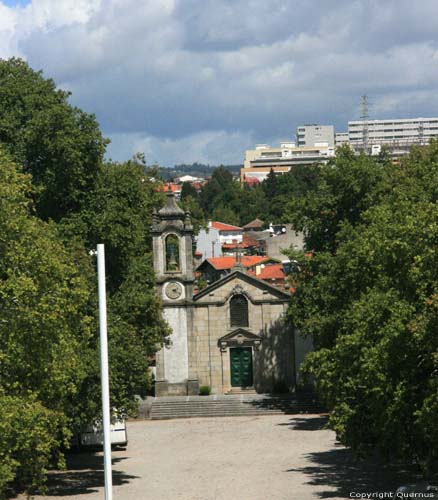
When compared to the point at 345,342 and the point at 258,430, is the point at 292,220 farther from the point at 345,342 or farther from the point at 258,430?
the point at 345,342

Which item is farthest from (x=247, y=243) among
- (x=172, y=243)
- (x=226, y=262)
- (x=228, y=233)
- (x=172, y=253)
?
(x=172, y=243)

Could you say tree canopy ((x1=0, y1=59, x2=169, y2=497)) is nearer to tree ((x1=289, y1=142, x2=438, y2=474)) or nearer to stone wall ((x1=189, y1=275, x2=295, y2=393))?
stone wall ((x1=189, y1=275, x2=295, y2=393))

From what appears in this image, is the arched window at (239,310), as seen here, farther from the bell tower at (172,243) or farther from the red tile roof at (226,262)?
the red tile roof at (226,262)

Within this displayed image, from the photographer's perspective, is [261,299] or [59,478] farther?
[261,299]

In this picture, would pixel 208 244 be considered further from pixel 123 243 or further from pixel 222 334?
pixel 123 243

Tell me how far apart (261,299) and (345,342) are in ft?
86.5

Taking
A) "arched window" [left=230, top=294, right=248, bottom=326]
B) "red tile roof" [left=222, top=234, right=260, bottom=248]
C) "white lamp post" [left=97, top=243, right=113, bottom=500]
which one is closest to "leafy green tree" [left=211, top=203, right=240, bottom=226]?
"red tile roof" [left=222, top=234, right=260, bottom=248]

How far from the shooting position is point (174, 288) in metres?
56.3

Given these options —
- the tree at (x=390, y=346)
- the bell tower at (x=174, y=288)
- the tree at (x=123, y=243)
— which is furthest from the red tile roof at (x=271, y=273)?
the tree at (x=390, y=346)

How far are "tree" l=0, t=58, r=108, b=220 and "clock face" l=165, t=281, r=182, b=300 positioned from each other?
1494cm

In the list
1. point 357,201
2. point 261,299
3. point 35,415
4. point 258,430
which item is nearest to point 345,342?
point 35,415

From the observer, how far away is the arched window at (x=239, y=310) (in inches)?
2242

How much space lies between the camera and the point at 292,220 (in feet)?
175

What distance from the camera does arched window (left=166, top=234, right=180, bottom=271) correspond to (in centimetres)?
5619
